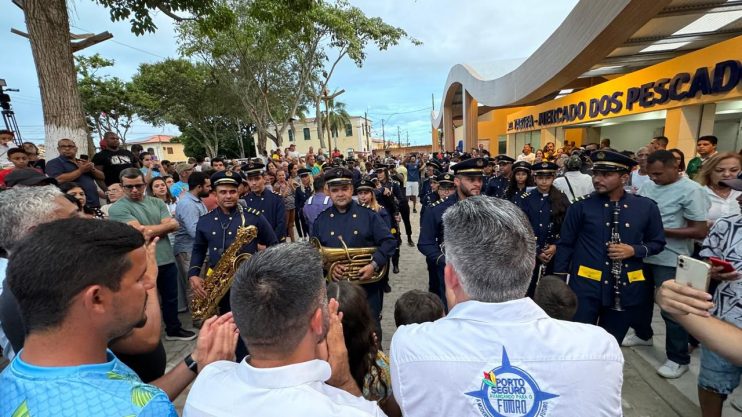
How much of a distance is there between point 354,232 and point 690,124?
12.3 m

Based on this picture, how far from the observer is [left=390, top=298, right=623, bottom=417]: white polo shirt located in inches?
43.9

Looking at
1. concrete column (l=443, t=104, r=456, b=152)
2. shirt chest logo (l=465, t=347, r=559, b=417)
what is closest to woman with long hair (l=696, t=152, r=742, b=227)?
shirt chest logo (l=465, t=347, r=559, b=417)

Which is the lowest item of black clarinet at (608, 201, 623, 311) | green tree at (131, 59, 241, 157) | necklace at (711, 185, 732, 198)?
black clarinet at (608, 201, 623, 311)

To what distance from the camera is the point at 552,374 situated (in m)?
1.11

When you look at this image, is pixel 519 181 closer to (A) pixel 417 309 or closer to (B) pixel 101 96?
(A) pixel 417 309

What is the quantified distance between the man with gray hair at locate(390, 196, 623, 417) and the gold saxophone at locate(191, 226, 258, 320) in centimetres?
282

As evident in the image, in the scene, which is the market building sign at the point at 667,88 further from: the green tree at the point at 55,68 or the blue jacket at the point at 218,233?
the green tree at the point at 55,68

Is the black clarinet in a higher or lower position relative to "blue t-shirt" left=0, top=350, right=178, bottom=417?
lower

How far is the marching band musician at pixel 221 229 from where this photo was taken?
3.77 m

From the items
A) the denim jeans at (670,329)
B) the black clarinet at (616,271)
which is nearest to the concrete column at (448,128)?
the denim jeans at (670,329)

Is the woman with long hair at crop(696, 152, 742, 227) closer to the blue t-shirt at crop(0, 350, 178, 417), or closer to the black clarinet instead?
the black clarinet

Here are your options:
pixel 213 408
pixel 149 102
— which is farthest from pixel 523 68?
pixel 149 102

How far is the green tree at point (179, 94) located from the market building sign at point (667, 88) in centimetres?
2332

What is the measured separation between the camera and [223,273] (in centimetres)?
368
